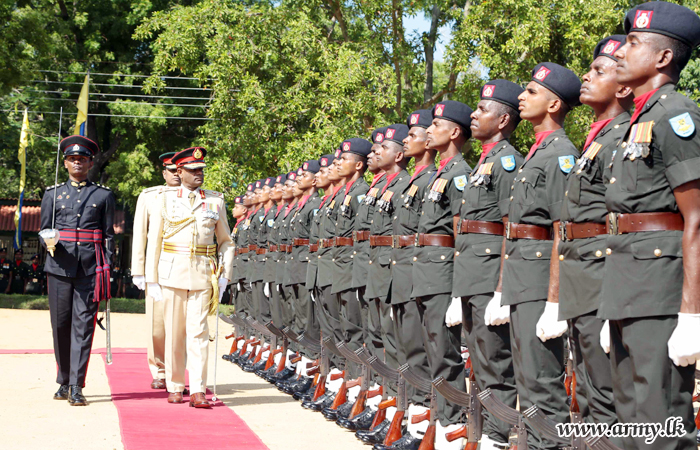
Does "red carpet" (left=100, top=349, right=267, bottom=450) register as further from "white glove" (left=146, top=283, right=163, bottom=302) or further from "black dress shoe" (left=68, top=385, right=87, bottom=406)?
"white glove" (left=146, top=283, right=163, bottom=302)

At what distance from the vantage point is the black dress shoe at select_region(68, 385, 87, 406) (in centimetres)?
692

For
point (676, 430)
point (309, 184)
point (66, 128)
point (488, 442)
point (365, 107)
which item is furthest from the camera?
point (66, 128)

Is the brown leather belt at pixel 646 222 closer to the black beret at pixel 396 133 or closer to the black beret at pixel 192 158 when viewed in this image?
the black beret at pixel 396 133

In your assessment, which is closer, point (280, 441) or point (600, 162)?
point (600, 162)

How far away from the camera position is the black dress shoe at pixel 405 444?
5590mm

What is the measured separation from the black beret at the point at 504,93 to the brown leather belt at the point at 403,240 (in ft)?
4.00

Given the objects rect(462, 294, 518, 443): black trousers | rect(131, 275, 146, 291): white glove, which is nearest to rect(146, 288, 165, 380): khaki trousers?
rect(131, 275, 146, 291): white glove

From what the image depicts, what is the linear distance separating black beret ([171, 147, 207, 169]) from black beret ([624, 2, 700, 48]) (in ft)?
15.2

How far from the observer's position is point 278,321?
10.3m

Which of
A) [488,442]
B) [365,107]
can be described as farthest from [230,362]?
[488,442]

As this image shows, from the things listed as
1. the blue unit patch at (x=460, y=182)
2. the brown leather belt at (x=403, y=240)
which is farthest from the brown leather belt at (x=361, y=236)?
the blue unit patch at (x=460, y=182)

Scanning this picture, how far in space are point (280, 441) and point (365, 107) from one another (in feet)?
32.5

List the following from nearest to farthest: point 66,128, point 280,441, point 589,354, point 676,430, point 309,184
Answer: point 676,430 < point 589,354 < point 280,441 < point 309,184 < point 66,128

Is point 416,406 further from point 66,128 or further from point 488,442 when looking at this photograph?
point 66,128
